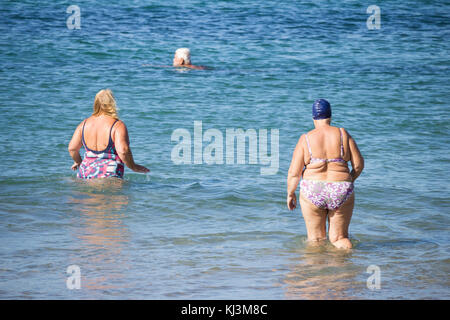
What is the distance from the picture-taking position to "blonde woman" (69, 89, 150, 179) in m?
7.98

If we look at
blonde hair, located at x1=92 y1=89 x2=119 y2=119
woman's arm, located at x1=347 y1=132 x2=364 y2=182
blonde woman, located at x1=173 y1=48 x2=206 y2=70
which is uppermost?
blonde woman, located at x1=173 y1=48 x2=206 y2=70

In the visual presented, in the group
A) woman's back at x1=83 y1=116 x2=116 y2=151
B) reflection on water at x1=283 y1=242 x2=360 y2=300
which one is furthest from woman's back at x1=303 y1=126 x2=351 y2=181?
woman's back at x1=83 y1=116 x2=116 y2=151

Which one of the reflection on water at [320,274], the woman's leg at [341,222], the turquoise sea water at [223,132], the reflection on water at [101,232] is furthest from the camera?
the woman's leg at [341,222]

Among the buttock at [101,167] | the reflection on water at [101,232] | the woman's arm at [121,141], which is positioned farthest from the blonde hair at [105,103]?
the reflection on water at [101,232]

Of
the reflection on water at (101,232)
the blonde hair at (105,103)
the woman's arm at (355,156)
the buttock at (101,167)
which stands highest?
the blonde hair at (105,103)

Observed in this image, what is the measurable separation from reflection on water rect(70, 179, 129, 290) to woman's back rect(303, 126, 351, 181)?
1899 millimetres

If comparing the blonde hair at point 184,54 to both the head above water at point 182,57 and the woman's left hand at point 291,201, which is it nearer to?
the head above water at point 182,57

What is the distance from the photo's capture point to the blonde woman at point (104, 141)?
7977 mm

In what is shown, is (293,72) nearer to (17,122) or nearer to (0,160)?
(17,122)

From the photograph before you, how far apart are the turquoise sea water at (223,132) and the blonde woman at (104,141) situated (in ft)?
1.21

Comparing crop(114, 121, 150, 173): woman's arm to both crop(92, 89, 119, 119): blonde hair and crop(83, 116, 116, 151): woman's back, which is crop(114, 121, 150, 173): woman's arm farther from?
crop(92, 89, 119, 119): blonde hair

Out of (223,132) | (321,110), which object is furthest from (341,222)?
(223,132)

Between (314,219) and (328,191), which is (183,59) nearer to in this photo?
(314,219)

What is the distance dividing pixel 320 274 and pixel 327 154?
42.2 inches
